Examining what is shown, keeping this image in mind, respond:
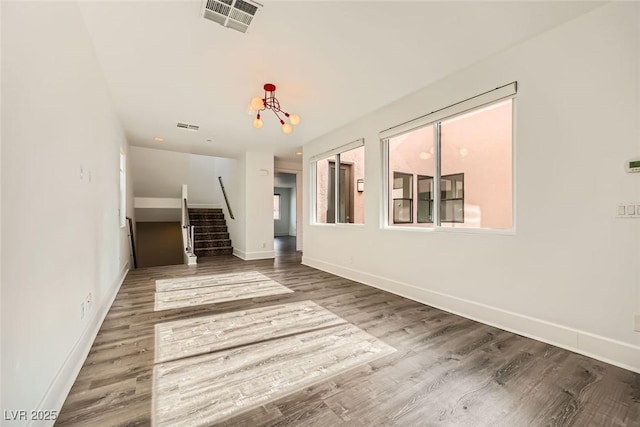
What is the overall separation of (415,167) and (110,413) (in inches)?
149

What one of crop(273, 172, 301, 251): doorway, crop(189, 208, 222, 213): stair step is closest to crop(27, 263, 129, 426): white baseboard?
crop(189, 208, 222, 213): stair step

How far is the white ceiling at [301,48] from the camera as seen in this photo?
81.8 inches

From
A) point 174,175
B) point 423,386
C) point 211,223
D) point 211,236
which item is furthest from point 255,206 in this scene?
point 423,386

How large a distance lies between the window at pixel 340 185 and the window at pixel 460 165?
33.5 inches

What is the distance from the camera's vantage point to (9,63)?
3.78ft

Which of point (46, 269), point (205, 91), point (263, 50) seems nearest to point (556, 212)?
point (263, 50)

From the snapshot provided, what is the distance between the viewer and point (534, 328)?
2.40 m

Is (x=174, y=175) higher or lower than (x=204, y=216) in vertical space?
higher

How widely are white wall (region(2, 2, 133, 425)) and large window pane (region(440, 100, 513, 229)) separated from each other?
3.47 metres

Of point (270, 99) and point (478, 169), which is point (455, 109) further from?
point (270, 99)

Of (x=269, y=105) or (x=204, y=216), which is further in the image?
(x=204, y=216)

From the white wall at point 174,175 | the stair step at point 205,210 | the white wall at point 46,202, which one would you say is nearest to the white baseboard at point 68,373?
the white wall at point 46,202

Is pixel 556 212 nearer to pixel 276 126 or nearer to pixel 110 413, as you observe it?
pixel 110 413

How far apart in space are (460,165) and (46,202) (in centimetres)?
365
